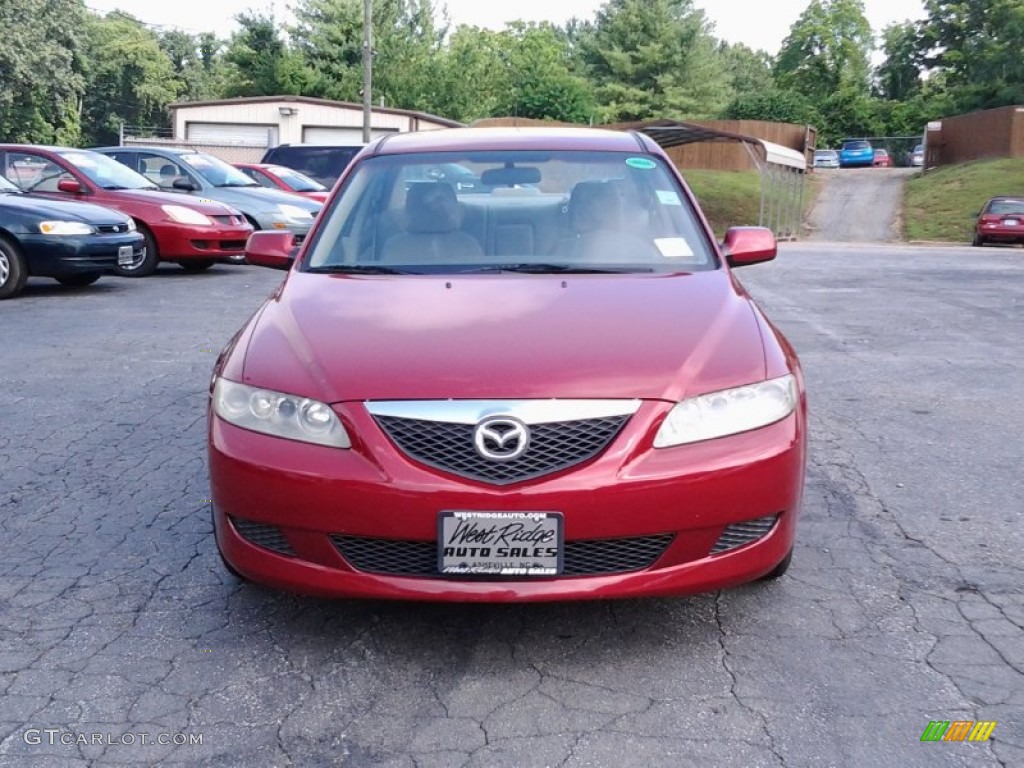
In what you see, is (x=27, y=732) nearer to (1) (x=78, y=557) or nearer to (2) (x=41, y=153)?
(1) (x=78, y=557)

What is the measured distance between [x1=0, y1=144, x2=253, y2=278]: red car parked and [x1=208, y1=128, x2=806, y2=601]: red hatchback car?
9.96m

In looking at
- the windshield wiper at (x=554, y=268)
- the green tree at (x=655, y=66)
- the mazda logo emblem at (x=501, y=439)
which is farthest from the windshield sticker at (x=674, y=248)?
the green tree at (x=655, y=66)

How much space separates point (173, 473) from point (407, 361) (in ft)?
7.73

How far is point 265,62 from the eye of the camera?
5741cm

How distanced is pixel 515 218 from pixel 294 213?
11256mm

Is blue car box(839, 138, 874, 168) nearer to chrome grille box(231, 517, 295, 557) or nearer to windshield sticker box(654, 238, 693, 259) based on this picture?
windshield sticker box(654, 238, 693, 259)

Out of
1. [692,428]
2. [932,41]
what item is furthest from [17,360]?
[932,41]

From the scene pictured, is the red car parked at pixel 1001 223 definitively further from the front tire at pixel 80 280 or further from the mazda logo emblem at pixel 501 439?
the mazda logo emblem at pixel 501 439

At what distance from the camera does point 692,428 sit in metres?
3.17

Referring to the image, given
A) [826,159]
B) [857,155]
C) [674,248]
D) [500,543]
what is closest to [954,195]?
[857,155]

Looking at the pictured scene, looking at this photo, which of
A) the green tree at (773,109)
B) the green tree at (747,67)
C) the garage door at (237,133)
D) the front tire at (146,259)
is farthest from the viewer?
the green tree at (747,67)

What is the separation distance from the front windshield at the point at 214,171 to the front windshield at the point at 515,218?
11562 millimetres

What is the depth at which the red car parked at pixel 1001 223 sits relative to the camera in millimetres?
27453

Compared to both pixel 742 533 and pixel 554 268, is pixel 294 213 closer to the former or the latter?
pixel 554 268
